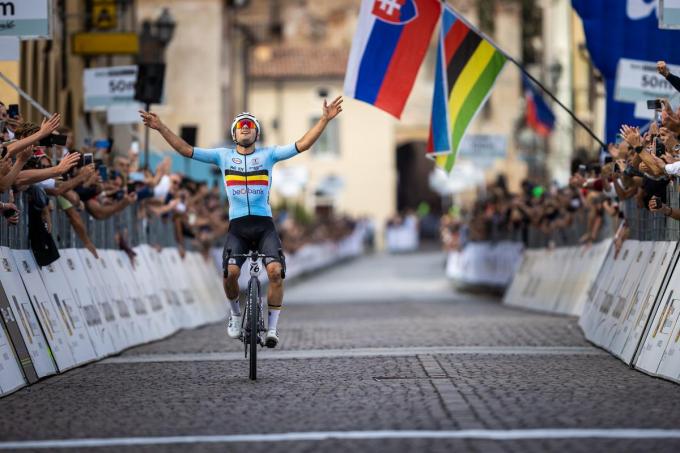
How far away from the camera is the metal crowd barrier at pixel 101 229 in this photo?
13875 millimetres

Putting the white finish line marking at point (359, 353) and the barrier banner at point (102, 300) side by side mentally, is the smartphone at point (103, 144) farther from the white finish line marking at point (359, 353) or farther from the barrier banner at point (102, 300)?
the white finish line marking at point (359, 353)

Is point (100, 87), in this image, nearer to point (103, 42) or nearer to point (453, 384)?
point (103, 42)

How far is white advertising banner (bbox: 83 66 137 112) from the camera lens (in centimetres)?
2406

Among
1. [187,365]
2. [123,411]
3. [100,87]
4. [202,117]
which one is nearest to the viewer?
[123,411]

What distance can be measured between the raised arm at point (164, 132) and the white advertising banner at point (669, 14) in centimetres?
425

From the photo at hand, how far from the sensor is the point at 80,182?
15711 mm

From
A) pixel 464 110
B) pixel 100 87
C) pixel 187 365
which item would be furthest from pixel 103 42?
pixel 187 365

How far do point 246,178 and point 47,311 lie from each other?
83.5 inches

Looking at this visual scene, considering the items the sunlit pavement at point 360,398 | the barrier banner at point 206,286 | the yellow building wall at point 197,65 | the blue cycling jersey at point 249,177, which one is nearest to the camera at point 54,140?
the blue cycling jersey at point 249,177

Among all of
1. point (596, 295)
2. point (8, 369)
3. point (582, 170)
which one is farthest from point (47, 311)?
point (582, 170)

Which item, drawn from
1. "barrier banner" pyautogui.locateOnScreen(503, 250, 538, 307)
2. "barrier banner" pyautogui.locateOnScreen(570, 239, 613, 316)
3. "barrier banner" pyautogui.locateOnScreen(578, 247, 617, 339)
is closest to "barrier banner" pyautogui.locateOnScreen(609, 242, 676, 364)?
"barrier banner" pyautogui.locateOnScreen(578, 247, 617, 339)

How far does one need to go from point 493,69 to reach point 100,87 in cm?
665

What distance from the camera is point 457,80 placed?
68.3 feet

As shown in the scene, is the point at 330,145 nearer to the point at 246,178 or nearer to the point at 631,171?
the point at 631,171
